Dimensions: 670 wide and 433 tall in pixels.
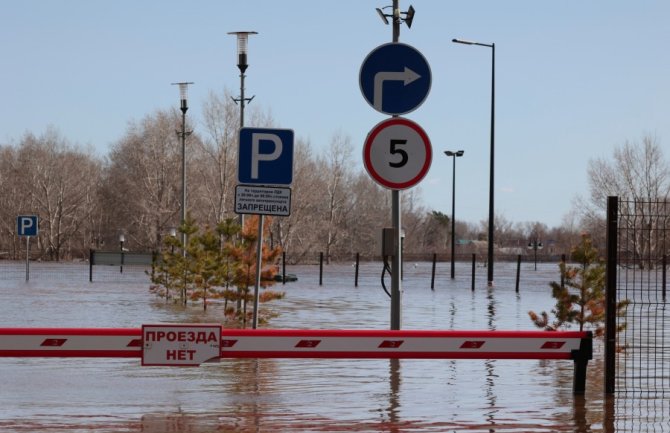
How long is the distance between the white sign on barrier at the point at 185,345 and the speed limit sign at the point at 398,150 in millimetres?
2586

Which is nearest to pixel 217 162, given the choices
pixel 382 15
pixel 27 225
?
pixel 27 225

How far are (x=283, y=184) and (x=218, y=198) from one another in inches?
3268

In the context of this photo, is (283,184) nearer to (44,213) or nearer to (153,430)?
(153,430)

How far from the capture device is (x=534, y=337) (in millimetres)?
10898

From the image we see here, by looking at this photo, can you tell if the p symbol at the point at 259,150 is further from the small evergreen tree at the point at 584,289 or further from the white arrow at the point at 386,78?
the small evergreen tree at the point at 584,289

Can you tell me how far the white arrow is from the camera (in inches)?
477

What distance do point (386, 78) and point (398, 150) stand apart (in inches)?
29.1

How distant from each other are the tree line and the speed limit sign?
7639cm

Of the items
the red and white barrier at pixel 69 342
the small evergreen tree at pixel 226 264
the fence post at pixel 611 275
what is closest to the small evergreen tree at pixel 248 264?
the small evergreen tree at pixel 226 264

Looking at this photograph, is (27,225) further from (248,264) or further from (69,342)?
(69,342)

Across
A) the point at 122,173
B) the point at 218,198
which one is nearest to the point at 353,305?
the point at 218,198

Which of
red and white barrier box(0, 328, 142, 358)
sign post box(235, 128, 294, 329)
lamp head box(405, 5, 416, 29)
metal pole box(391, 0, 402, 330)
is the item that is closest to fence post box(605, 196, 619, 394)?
metal pole box(391, 0, 402, 330)

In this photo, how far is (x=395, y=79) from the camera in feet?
39.8

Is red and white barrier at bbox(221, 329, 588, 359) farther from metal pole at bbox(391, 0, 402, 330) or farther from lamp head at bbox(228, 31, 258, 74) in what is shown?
lamp head at bbox(228, 31, 258, 74)
